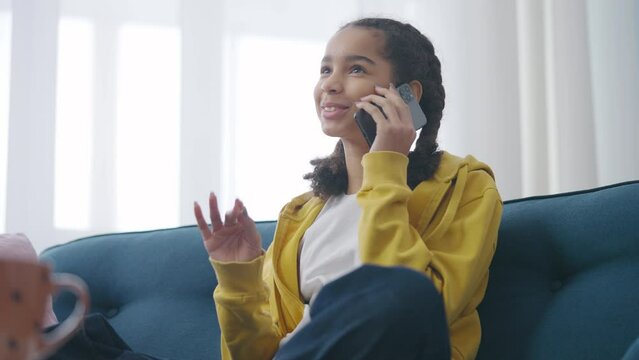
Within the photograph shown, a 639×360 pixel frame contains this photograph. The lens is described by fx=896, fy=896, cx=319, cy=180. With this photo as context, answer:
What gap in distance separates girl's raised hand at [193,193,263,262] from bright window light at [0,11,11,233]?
901 mm

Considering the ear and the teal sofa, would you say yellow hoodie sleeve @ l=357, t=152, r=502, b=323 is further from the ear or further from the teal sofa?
the ear

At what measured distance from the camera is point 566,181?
215 cm

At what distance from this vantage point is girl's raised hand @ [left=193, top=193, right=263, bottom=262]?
125 centimetres

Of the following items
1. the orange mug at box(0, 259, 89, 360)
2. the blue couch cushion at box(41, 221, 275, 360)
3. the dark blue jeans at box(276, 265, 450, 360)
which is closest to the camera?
the orange mug at box(0, 259, 89, 360)

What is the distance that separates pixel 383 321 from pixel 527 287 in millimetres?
502

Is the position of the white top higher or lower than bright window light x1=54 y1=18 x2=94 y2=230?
lower

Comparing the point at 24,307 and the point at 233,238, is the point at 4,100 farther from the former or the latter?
the point at 24,307

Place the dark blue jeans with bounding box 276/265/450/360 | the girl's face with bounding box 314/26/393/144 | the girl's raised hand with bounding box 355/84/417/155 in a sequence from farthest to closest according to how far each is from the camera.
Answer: the girl's face with bounding box 314/26/393/144 → the girl's raised hand with bounding box 355/84/417/155 → the dark blue jeans with bounding box 276/265/450/360

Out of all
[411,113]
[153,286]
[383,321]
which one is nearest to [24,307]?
[383,321]

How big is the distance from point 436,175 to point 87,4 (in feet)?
3.58

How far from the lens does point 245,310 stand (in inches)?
50.3

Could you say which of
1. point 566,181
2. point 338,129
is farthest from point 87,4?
point 566,181

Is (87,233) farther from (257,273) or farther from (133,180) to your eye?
(257,273)

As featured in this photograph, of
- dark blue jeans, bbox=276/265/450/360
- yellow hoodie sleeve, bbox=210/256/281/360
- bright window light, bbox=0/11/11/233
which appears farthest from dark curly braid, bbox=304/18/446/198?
bright window light, bbox=0/11/11/233
